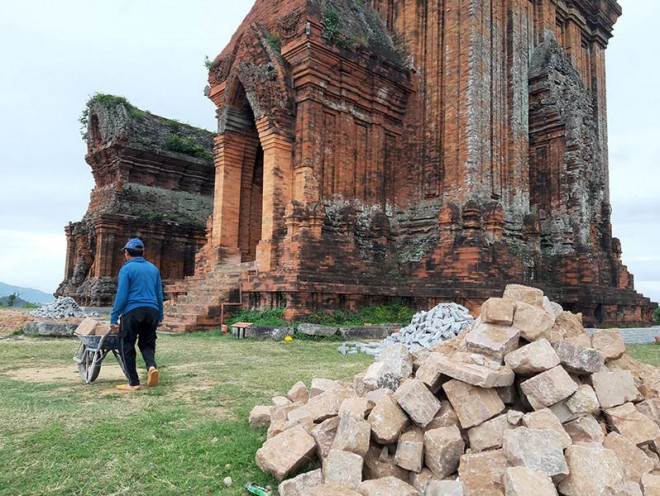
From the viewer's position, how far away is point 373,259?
12430 mm

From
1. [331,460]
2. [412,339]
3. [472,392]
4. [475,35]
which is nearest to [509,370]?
[472,392]

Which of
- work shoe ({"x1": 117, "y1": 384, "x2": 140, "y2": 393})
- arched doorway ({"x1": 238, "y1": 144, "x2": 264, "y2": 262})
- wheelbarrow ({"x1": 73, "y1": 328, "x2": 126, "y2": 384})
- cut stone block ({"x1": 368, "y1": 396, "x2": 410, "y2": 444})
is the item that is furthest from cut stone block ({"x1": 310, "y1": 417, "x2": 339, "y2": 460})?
arched doorway ({"x1": 238, "y1": 144, "x2": 264, "y2": 262})

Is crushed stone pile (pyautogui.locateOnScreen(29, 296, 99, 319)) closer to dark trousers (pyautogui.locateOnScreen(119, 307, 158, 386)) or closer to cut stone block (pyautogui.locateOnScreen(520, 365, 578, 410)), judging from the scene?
dark trousers (pyautogui.locateOnScreen(119, 307, 158, 386))

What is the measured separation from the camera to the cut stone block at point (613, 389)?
3.31m

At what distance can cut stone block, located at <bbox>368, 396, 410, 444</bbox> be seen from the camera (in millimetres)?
3053

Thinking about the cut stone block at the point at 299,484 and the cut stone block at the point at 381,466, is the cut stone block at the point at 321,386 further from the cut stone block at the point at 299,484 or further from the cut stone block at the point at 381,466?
the cut stone block at the point at 299,484

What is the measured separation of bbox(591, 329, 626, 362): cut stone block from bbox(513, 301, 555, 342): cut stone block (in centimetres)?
49

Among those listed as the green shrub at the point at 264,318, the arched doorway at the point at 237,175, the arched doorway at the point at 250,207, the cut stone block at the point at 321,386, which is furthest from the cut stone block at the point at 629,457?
the arched doorway at the point at 250,207

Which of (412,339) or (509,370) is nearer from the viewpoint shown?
(509,370)

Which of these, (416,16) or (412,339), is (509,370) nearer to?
(412,339)

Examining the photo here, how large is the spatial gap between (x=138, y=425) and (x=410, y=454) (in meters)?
2.10

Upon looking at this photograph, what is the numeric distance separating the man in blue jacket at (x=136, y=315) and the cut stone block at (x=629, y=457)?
13.5 feet

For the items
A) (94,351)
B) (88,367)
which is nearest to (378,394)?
(94,351)

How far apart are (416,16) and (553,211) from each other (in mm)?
6711
